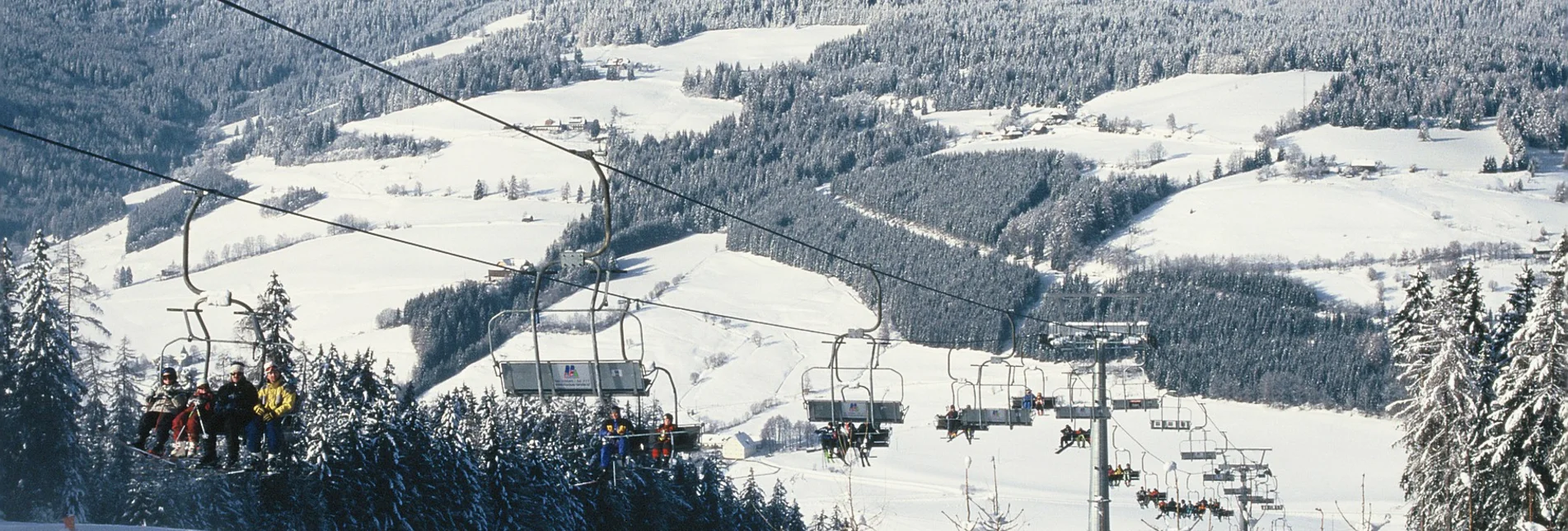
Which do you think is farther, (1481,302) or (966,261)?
(966,261)

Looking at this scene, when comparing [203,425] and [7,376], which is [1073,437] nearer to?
[203,425]

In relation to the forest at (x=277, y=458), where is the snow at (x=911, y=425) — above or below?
below

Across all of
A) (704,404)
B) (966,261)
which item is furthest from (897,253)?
(704,404)

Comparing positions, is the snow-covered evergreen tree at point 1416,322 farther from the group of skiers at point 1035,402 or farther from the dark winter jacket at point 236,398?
the dark winter jacket at point 236,398

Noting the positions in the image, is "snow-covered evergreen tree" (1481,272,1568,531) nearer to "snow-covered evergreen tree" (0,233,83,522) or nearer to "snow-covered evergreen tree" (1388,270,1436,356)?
"snow-covered evergreen tree" (1388,270,1436,356)

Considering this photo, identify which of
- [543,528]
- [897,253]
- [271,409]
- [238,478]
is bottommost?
[897,253]

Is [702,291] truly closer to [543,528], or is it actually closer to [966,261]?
[966,261]

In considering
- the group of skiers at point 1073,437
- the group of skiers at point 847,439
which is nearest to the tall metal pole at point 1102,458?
the group of skiers at point 847,439
